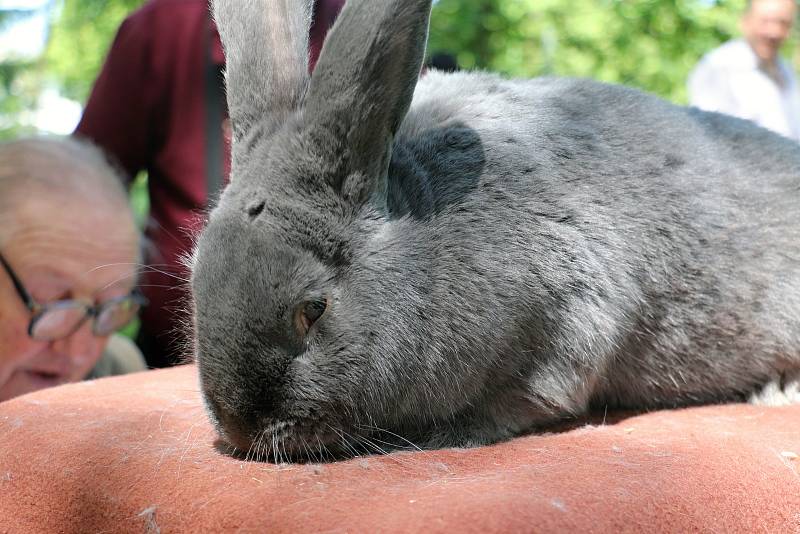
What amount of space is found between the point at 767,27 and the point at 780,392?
406 cm

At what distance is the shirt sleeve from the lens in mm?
3986

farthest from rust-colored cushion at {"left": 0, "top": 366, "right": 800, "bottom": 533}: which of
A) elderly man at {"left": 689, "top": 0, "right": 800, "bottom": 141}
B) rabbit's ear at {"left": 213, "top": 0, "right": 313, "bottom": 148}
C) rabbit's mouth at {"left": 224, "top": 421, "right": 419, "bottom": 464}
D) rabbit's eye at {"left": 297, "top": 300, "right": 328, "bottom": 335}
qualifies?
elderly man at {"left": 689, "top": 0, "right": 800, "bottom": 141}

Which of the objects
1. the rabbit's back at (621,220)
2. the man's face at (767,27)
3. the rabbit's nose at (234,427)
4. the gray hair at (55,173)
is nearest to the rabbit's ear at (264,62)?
the rabbit's back at (621,220)

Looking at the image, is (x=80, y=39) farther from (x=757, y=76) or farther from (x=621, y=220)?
(x=621, y=220)

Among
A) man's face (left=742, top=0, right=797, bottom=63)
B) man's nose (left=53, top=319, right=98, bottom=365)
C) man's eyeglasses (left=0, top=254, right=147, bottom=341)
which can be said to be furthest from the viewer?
man's face (left=742, top=0, right=797, bottom=63)

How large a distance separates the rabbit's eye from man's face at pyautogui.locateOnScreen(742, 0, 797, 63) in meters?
5.13

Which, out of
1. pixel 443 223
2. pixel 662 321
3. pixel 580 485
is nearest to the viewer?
pixel 580 485

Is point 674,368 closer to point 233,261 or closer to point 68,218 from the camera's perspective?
point 233,261

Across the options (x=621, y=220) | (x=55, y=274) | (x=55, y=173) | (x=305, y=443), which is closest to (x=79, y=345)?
(x=55, y=274)

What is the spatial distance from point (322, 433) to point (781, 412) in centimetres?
161

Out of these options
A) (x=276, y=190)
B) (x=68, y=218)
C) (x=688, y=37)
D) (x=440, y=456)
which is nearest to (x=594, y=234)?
(x=440, y=456)

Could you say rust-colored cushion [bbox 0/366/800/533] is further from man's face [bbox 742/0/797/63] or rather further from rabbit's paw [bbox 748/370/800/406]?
man's face [bbox 742/0/797/63]

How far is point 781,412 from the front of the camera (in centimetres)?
257

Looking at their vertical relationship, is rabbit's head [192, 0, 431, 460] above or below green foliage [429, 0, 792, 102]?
above
